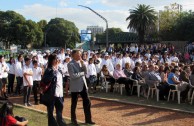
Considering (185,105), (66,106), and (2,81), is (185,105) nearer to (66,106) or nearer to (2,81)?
(66,106)

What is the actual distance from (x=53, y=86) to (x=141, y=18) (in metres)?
46.0

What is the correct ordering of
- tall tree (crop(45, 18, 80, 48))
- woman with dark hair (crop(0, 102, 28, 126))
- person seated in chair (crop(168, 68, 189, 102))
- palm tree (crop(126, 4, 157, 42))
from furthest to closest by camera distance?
tall tree (crop(45, 18, 80, 48)) → palm tree (crop(126, 4, 157, 42)) → person seated in chair (crop(168, 68, 189, 102)) → woman with dark hair (crop(0, 102, 28, 126))

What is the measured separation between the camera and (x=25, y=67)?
40.7ft

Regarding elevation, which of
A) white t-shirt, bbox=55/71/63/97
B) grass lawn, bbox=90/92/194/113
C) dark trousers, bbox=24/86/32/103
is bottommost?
grass lawn, bbox=90/92/194/113

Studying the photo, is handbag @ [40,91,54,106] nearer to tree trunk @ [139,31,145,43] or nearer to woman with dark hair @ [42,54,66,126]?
woman with dark hair @ [42,54,66,126]

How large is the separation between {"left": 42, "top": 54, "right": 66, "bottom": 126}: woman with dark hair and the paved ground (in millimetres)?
1957

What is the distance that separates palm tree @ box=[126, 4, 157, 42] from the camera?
52.4m

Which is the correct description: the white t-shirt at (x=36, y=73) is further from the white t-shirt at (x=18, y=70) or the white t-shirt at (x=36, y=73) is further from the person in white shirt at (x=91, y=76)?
the person in white shirt at (x=91, y=76)

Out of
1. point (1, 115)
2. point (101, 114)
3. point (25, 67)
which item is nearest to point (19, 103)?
point (25, 67)

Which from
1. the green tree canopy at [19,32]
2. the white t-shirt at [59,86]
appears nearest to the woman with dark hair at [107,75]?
the white t-shirt at [59,86]

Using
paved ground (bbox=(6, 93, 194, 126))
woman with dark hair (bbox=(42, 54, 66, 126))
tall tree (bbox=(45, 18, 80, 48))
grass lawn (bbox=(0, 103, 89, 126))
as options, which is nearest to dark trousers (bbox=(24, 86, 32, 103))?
paved ground (bbox=(6, 93, 194, 126))

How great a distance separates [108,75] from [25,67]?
5034mm

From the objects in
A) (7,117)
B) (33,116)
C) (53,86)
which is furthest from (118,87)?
(7,117)

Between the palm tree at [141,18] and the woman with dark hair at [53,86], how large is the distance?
4568 centimetres
